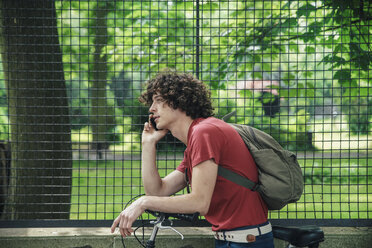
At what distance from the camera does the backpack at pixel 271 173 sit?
2.76 m

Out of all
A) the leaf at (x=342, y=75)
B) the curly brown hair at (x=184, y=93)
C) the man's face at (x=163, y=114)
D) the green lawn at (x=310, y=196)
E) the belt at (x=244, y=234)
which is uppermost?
the leaf at (x=342, y=75)

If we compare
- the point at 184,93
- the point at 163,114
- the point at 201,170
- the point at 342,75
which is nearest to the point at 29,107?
the point at 163,114

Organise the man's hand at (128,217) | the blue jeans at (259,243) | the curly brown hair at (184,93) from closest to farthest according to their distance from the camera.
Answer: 1. the man's hand at (128,217)
2. the blue jeans at (259,243)
3. the curly brown hair at (184,93)

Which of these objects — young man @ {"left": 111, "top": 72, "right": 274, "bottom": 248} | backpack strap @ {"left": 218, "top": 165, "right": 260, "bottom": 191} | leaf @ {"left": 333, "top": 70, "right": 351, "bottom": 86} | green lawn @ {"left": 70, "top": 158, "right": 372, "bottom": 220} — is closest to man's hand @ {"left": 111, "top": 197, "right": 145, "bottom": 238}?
young man @ {"left": 111, "top": 72, "right": 274, "bottom": 248}

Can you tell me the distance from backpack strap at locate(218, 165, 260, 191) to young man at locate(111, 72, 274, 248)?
0.09 ft

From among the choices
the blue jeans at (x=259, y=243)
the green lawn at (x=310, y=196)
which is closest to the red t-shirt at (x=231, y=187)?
the blue jeans at (x=259, y=243)

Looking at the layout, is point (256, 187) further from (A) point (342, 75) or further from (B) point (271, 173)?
(A) point (342, 75)

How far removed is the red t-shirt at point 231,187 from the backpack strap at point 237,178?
0.07 feet

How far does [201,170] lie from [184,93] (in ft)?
2.34

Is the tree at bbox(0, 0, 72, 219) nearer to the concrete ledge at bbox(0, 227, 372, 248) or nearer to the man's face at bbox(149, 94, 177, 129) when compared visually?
the concrete ledge at bbox(0, 227, 372, 248)

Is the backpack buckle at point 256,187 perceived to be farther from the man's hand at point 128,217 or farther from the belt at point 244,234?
the man's hand at point 128,217

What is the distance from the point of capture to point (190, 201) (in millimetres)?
2457

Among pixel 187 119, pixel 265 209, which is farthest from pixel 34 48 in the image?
pixel 265 209

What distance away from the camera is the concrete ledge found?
4074mm
